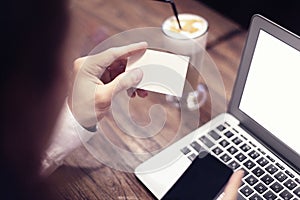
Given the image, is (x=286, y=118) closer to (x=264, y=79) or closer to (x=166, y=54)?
(x=264, y=79)

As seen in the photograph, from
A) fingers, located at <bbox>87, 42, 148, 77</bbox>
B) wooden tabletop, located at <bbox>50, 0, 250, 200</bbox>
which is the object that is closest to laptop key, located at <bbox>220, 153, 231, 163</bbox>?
wooden tabletop, located at <bbox>50, 0, 250, 200</bbox>

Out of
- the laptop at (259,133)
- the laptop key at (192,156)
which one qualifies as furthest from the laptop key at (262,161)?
the laptop key at (192,156)

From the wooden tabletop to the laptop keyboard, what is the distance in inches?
2.8

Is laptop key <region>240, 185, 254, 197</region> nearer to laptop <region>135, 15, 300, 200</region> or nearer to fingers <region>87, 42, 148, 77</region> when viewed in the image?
laptop <region>135, 15, 300, 200</region>

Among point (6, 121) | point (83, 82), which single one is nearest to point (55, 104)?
point (6, 121)

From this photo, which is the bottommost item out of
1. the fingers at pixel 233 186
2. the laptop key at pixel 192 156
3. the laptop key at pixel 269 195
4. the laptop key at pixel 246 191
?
the laptop key at pixel 192 156

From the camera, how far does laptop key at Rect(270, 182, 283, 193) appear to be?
2.21ft

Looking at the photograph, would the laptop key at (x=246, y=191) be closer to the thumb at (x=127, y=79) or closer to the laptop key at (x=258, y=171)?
the laptop key at (x=258, y=171)

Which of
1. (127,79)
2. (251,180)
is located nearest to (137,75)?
(127,79)

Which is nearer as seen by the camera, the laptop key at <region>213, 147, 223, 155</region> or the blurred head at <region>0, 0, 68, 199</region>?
the blurred head at <region>0, 0, 68, 199</region>

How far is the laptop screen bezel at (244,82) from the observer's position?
0.65 metres

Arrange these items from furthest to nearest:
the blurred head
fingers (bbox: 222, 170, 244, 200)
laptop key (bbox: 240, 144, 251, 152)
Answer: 1. laptop key (bbox: 240, 144, 251, 152)
2. fingers (bbox: 222, 170, 244, 200)
3. the blurred head

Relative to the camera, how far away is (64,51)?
0.48 m

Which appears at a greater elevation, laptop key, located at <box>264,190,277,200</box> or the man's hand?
the man's hand
